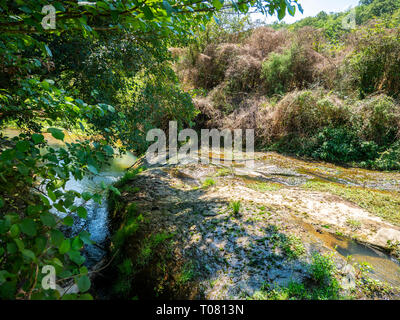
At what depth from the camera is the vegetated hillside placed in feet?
27.6

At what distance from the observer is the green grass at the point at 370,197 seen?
432 centimetres

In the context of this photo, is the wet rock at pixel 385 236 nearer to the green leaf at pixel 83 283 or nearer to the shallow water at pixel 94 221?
the green leaf at pixel 83 283

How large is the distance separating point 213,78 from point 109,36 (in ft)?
40.4

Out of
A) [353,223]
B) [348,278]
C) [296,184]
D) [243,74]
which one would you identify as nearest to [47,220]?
[348,278]

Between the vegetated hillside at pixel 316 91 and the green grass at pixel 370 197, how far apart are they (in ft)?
10.1

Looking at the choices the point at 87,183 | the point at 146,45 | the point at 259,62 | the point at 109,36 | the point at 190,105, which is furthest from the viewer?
the point at 259,62

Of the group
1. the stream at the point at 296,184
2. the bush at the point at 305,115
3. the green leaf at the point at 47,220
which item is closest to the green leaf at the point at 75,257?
the green leaf at the point at 47,220

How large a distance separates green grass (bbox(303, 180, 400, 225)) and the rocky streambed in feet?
0.08

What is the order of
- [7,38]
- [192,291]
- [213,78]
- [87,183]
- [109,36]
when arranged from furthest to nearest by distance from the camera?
[213,78], [87,183], [109,36], [192,291], [7,38]

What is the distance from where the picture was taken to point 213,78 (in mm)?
16031

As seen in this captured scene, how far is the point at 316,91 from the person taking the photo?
395 inches

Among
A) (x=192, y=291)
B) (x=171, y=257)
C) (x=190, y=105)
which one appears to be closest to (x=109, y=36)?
(x=190, y=105)

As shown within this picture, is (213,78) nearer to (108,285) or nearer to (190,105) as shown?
(190,105)

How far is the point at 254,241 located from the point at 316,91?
950cm
